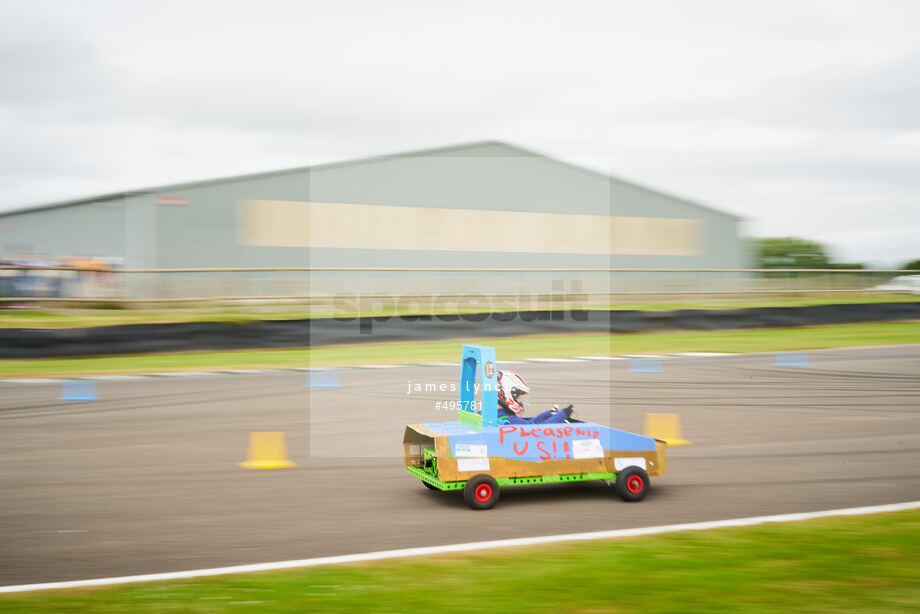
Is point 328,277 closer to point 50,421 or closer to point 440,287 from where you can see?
point 440,287

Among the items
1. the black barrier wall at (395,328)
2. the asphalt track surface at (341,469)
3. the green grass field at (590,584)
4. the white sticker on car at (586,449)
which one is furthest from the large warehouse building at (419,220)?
the green grass field at (590,584)

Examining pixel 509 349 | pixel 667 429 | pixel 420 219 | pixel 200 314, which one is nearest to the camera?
pixel 667 429

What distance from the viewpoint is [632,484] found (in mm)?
6652

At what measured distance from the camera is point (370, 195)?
17375 millimetres

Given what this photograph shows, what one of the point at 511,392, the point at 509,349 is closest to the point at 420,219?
the point at 509,349

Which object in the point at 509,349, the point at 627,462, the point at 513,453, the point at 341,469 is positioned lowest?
the point at 341,469

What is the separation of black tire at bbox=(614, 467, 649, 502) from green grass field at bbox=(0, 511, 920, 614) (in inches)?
47.7

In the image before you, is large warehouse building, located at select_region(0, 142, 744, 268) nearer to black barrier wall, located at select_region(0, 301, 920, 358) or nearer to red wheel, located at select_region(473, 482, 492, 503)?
black barrier wall, located at select_region(0, 301, 920, 358)

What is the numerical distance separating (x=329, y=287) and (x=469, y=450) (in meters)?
15.3

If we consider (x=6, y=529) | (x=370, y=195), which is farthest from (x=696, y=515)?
(x=370, y=195)

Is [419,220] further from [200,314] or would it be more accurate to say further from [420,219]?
[200,314]

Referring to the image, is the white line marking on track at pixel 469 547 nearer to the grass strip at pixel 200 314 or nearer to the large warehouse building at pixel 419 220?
the large warehouse building at pixel 419 220

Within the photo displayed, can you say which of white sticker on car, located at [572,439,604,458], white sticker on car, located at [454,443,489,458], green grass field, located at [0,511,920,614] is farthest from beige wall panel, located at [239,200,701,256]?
green grass field, located at [0,511,920,614]

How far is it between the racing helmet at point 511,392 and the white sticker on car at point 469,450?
1.78 ft
